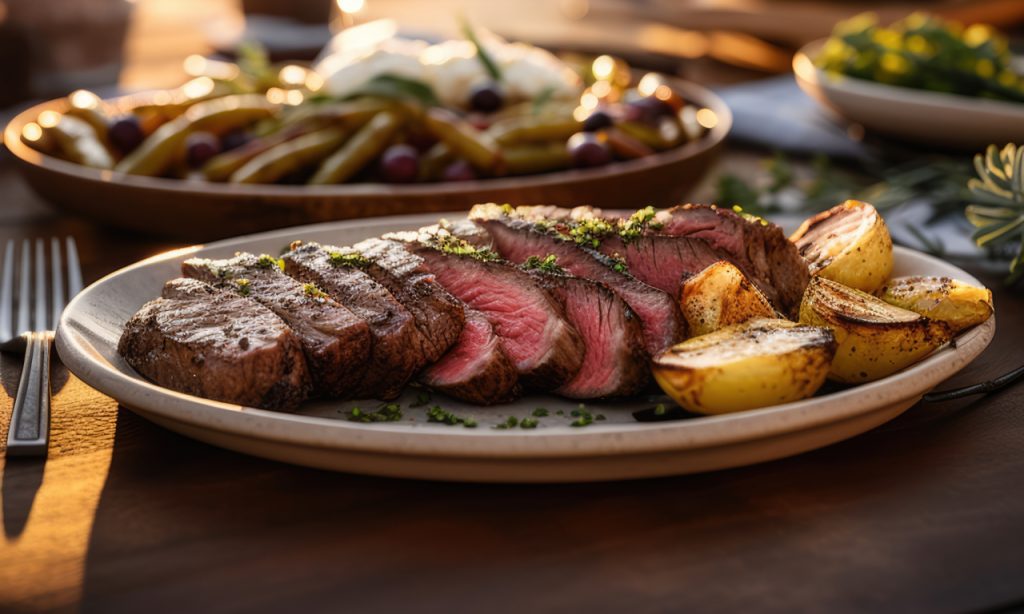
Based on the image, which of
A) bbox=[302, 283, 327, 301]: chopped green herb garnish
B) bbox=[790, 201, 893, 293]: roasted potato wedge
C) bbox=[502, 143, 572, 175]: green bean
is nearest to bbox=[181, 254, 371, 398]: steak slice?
bbox=[302, 283, 327, 301]: chopped green herb garnish

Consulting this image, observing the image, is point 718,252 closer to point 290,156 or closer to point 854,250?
point 854,250

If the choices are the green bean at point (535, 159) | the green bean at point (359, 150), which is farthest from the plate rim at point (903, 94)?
the green bean at point (359, 150)

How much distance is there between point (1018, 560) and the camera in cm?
152

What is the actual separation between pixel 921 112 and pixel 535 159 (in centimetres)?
161

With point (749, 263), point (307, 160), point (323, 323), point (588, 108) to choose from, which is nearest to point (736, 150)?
point (588, 108)

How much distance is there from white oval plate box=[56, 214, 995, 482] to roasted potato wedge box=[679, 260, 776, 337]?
0.25 metres

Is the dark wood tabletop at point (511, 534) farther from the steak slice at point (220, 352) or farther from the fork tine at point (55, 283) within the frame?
the fork tine at point (55, 283)

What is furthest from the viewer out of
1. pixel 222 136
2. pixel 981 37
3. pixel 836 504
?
pixel 981 37

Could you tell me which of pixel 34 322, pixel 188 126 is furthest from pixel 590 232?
pixel 188 126

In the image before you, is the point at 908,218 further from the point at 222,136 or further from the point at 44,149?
the point at 44,149

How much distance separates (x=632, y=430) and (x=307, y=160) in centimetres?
222

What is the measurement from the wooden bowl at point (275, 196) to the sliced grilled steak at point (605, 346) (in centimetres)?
109

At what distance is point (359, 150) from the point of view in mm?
3449

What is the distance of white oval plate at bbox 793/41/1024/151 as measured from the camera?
3.82 m
